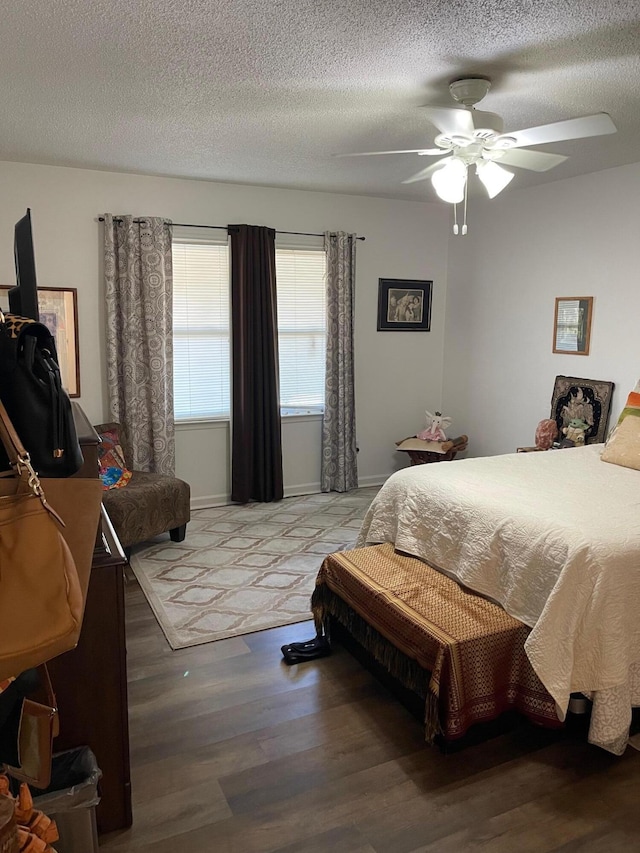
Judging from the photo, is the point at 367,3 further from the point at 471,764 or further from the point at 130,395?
the point at 130,395

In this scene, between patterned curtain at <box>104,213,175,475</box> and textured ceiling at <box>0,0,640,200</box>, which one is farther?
patterned curtain at <box>104,213,175,475</box>

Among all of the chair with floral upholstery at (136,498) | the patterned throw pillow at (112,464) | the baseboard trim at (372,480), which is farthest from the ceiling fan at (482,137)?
the baseboard trim at (372,480)

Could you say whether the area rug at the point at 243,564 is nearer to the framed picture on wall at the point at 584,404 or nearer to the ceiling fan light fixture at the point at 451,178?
the framed picture on wall at the point at 584,404

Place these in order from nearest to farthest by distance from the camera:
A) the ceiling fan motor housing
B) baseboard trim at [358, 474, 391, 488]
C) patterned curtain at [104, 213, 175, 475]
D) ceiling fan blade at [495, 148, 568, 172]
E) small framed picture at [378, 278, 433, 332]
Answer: the ceiling fan motor housing < ceiling fan blade at [495, 148, 568, 172] < patterned curtain at [104, 213, 175, 475] < small framed picture at [378, 278, 433, 332] < baseboard trim at [358, 474, 391, 488]

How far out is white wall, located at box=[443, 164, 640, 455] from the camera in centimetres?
427

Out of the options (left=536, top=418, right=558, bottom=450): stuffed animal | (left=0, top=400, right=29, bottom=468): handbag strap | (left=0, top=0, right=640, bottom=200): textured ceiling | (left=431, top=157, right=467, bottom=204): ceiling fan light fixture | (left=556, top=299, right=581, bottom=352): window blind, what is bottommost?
(left=536, top=418, right=558, bottom=450): stuffed animal

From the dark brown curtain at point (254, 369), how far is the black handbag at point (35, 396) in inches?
158

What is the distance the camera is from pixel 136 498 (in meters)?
4.02

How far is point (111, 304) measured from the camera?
14.8 ft

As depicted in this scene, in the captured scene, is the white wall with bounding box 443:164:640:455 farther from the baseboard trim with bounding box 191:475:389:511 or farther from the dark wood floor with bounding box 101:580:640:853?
the dark wood floor with bounding box 101:580:640:853

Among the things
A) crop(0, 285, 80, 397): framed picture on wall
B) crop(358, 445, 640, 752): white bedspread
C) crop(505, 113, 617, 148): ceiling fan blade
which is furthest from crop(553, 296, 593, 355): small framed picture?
crop(0, 285, 80, 397): framed picture on wall

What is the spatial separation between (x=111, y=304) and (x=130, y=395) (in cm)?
67

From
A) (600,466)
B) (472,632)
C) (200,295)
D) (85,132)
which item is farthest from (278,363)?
(472,632)

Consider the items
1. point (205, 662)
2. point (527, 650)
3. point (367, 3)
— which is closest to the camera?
point (367, 3)
